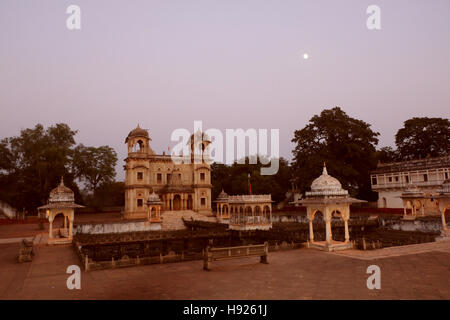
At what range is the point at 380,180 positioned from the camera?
1948 inches

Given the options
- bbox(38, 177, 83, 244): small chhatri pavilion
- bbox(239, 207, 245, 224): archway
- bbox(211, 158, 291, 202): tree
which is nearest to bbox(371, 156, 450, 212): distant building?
bbox(211, 158, 291, 202): tree

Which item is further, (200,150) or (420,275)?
(200,150)

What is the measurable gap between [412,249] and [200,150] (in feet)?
133

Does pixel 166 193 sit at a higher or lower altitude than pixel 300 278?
higher

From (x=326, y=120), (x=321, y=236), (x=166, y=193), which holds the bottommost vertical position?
(x=321, y=236)

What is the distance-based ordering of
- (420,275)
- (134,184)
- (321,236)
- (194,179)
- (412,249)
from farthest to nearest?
(194,179) < (134,184) < (321,236) < (412,249) < (420,275)

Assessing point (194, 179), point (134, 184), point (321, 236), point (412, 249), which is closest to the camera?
point (412, 249)

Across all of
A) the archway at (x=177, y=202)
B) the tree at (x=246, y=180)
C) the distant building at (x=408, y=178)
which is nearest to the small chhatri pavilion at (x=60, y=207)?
the archway at (x=177, y=202)

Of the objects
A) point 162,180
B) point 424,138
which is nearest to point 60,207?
point 162,180

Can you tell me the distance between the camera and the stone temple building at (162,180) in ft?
160

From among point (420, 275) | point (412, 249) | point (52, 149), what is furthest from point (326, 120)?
point (52, 149)

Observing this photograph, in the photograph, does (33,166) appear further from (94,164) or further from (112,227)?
(112,227)

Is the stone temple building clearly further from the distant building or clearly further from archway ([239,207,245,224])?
the distant building

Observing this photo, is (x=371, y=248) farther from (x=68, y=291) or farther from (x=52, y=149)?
(x=52, y=149)
